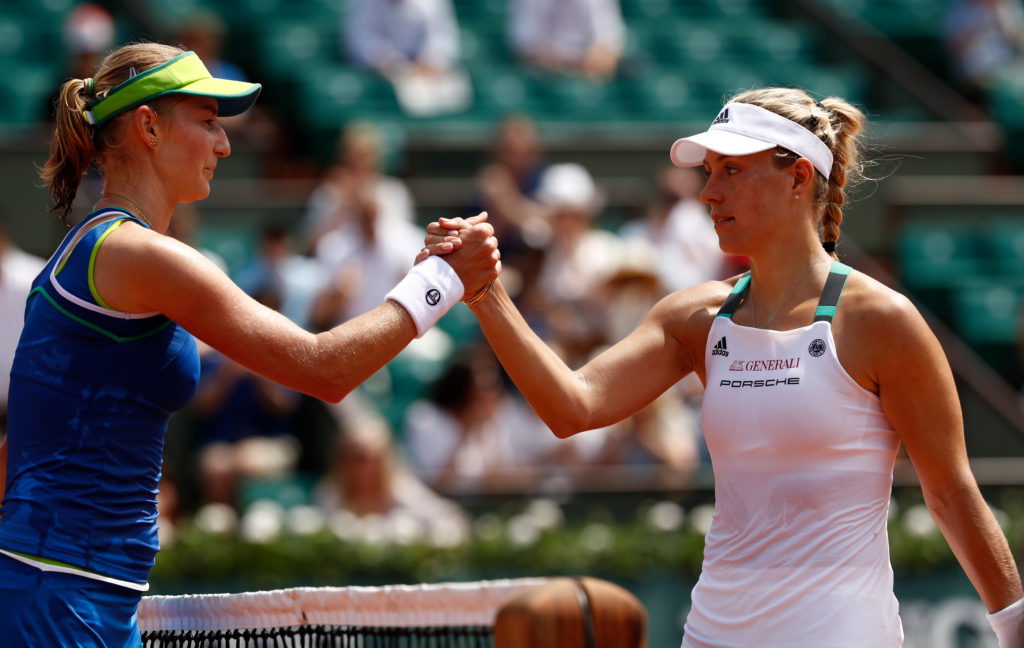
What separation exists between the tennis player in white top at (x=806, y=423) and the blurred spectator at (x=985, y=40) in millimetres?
9935

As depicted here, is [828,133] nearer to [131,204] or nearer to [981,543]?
[981,543]

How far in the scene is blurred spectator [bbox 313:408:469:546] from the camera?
22.6 feet

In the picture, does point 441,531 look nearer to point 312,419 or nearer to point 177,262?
point 312,419

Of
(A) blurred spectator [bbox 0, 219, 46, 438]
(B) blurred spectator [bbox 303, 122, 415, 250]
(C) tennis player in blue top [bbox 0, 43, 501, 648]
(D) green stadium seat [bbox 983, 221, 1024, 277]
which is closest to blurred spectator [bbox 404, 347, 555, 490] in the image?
(B) blurred spectator [bbox 303, 122, 415, 250]

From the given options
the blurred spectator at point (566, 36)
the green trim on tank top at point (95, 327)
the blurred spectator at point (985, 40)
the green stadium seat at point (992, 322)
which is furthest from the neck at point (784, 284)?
the blurred spectator at point (985, 40)

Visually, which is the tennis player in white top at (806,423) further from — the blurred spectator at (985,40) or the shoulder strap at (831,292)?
the blurred spectator at (985,40)

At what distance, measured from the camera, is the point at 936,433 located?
3.03m

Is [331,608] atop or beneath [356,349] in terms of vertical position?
beneath

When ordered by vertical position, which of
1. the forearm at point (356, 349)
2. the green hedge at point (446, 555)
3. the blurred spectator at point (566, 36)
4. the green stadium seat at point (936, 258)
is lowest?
the green hedge at point (446, 555)

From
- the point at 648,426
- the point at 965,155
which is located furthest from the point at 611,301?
the point at 965,155

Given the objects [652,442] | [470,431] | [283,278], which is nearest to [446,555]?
[470,431]

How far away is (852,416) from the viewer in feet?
9.84

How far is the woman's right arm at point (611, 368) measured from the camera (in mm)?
3340

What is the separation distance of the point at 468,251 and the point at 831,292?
902mm
